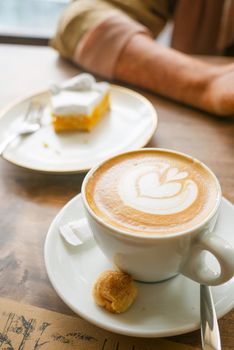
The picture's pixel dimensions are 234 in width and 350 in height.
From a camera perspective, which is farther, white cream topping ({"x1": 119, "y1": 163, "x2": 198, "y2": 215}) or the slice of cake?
the slice of cake

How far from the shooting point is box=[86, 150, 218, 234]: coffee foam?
0.49 meters

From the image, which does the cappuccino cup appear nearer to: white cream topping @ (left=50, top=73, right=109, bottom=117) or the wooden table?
the wooden table

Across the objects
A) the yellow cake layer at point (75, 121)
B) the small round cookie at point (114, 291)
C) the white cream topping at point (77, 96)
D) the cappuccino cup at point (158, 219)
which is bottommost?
the yellow cake layer at point (75, 121)

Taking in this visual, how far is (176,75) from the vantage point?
960 millimetres

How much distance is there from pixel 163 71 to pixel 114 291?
2.06 ft

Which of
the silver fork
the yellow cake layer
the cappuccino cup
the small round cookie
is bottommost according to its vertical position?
the silver fork

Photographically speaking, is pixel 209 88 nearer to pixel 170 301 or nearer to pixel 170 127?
pixel 170 127

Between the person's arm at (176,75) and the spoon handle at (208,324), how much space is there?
1.62ft

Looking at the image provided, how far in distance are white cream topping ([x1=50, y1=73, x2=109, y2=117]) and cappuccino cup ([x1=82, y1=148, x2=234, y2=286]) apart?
1.03 feet

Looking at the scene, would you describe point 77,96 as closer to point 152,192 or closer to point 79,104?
point 79,104

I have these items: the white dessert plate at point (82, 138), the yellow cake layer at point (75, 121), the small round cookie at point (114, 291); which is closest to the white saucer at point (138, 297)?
the small round cookie at point (114, 291)

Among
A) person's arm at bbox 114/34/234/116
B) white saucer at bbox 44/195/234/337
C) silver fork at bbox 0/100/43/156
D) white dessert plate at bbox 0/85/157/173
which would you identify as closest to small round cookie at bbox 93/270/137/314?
white saucer at bbox 44/195/234/337

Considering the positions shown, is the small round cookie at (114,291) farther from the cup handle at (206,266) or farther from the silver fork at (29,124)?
the silver fork at (29,124)

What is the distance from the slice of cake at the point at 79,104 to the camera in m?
0.87
